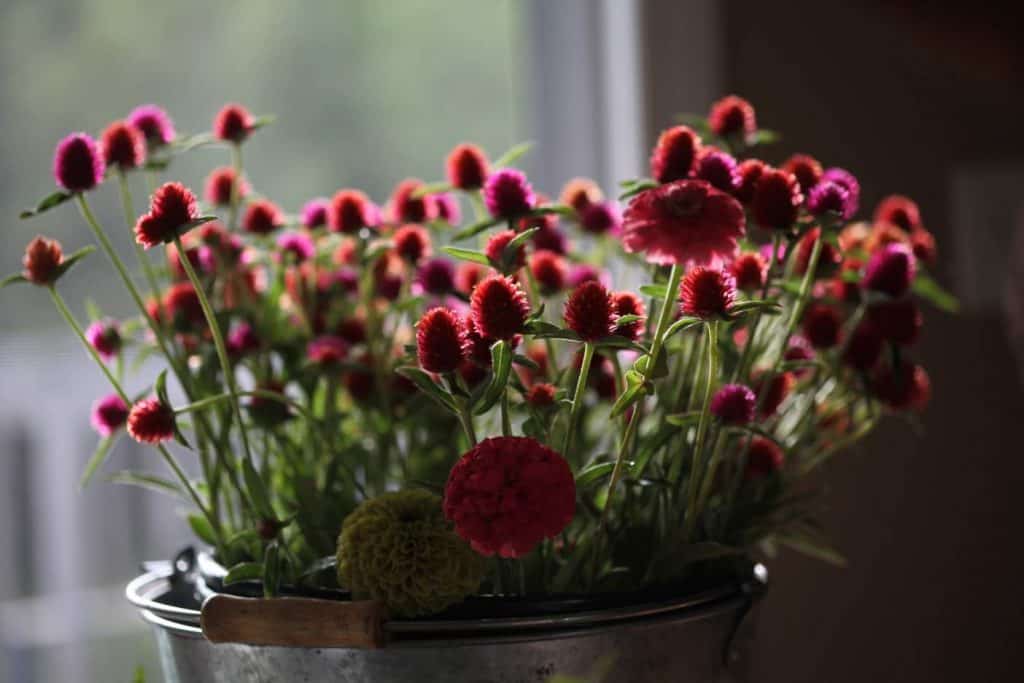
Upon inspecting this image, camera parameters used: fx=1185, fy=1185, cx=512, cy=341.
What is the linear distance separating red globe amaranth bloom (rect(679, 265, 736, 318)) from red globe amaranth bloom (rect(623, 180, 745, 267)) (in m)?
0.01

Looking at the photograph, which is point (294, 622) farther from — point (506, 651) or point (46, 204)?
point (46, 204)

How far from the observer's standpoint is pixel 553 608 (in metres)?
0.41

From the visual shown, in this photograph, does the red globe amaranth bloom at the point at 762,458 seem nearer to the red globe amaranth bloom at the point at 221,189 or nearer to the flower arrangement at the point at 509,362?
the flower arrangement at the point at 509,362

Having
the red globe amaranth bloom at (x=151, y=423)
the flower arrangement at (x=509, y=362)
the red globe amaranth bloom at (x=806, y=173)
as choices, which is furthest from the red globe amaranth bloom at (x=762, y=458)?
the red globe amaranth bloom at (x=151, y=423)

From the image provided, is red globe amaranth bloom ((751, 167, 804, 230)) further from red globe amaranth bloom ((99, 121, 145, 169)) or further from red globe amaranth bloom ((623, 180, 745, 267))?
red globe amaranth bloom ((99, 121, 145, 169))

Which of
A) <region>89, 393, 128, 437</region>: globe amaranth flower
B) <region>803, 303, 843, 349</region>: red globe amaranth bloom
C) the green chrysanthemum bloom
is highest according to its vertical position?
<region>803, 303, 843, 349</region>: red globe amaranth bloom

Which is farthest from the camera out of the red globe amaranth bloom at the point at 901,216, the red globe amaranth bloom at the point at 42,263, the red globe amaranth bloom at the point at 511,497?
the red globe amaranth bloom at the point at 901,216

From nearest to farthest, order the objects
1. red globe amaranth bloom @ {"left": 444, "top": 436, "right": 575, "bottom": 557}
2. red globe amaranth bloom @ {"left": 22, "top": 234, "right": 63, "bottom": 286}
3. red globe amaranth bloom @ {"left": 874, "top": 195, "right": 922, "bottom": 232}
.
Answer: red globe amaranth bloom @ {"left": 444, "top": 436, "right": 575, "bottom": 557}, red globe amaranth bloom @ {"left": 22, "top": 234, "right": 63, "bottom": 286}, red globe amaranth bloom @ {"left": 874, "top": 195, "right": 922, "bottom": 232}

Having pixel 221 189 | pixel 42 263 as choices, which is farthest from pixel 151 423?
pixel 221 189

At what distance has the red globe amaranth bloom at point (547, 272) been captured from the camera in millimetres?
547

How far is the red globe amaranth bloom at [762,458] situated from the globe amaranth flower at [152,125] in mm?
303

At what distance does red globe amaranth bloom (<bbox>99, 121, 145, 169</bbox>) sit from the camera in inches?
20.1

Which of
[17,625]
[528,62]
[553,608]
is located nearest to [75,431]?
[17,625]

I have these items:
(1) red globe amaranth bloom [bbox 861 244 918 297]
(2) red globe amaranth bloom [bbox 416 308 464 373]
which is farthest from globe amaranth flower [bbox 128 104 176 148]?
(1) red globe amaranth bloom [bbox 861 244 918 297]
